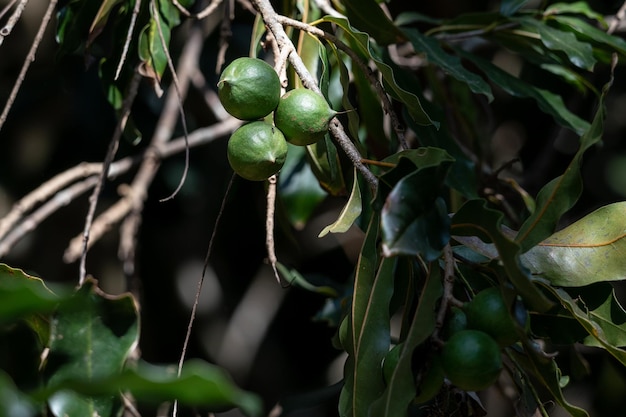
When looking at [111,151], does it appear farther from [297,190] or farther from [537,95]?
[537,95]

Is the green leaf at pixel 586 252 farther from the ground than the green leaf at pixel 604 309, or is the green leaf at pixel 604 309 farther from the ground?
the green leaf at pixel 586 252

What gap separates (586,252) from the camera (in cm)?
82

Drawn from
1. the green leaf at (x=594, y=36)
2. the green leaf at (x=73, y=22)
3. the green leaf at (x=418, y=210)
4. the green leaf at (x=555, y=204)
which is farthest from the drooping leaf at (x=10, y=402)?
the green leaf at (x=594, y=36)

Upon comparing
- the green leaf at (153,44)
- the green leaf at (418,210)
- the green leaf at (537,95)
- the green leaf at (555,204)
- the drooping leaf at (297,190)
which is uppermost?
the green leaf at (153,44)

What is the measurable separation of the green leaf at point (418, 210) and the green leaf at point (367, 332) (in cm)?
8

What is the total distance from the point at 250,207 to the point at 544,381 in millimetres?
1420

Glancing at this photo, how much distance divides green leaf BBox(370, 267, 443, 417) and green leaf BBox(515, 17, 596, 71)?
0.65 m

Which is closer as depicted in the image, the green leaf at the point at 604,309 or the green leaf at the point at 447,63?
the green leaf at the point at 604,309

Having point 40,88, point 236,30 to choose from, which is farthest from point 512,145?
point 40,88

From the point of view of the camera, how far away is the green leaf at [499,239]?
26.1 inches

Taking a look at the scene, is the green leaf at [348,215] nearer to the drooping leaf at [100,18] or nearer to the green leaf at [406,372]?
the green leaf at [406,372]

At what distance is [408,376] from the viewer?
67 cm

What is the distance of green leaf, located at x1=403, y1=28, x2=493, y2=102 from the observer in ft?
3.64

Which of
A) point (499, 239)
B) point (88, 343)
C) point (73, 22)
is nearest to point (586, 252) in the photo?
point (499, 239)
